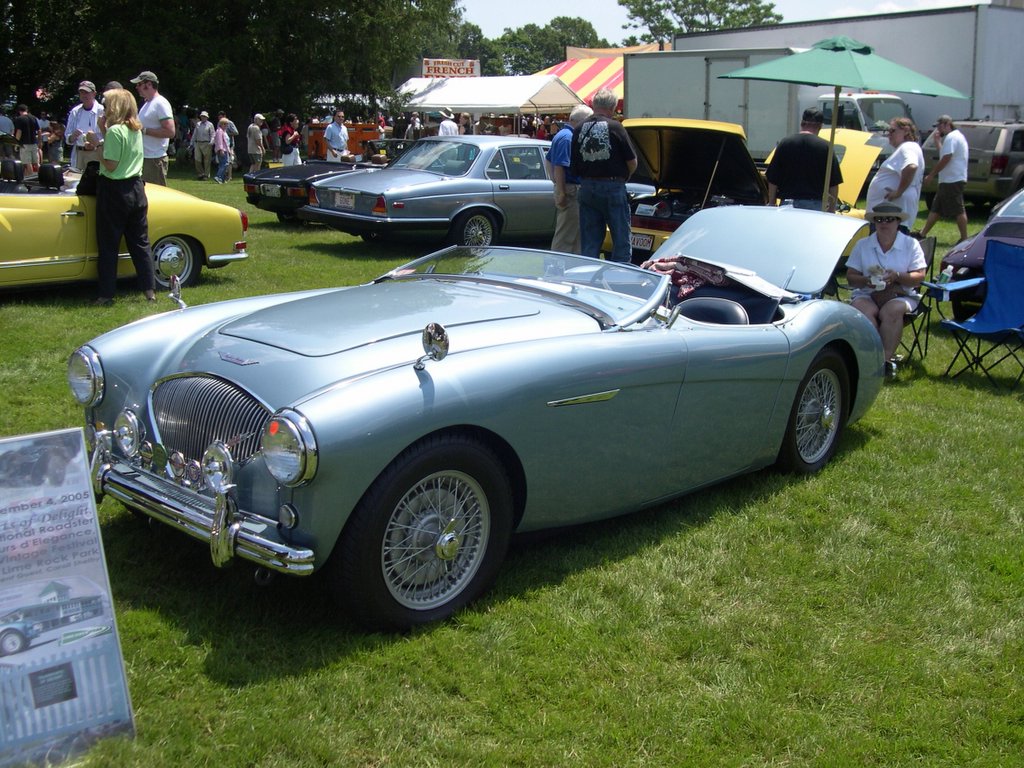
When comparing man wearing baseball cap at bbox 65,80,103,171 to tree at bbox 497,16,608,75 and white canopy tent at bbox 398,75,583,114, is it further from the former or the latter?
tree at bbox 497,16,608,75

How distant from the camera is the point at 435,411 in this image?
11.4 feet

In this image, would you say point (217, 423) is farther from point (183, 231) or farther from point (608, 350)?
point (183, 231)

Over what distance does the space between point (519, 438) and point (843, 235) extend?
122 inches

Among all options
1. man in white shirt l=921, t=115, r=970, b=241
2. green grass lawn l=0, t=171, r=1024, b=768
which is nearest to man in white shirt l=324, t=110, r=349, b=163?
man in white shirt l=921, t=115, r=970, b=241

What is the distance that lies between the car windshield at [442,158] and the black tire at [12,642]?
10.1 metres

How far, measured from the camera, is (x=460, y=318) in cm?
421

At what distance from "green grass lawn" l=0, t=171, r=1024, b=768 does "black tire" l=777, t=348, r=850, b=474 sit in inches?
5.5

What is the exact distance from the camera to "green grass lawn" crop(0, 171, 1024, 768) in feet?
10.1

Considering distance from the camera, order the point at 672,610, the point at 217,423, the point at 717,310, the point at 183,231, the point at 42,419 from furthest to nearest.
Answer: the point at 183,231
the point at 42,419
the point at 717,310
the point at 672,610
the point at 217,423

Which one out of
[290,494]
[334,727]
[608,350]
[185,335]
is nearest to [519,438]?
[608,350]

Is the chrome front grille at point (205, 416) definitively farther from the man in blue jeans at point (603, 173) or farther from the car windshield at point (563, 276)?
the man in blue jeans at point (603, 173)

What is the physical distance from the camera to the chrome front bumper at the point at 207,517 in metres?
3.28

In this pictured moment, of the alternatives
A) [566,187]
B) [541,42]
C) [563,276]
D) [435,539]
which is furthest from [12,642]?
[541,42]

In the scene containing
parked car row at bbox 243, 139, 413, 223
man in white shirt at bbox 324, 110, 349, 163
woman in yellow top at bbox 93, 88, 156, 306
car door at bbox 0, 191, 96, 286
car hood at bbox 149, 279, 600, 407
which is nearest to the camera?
car hood at bbox 149, 279, 600, 407
